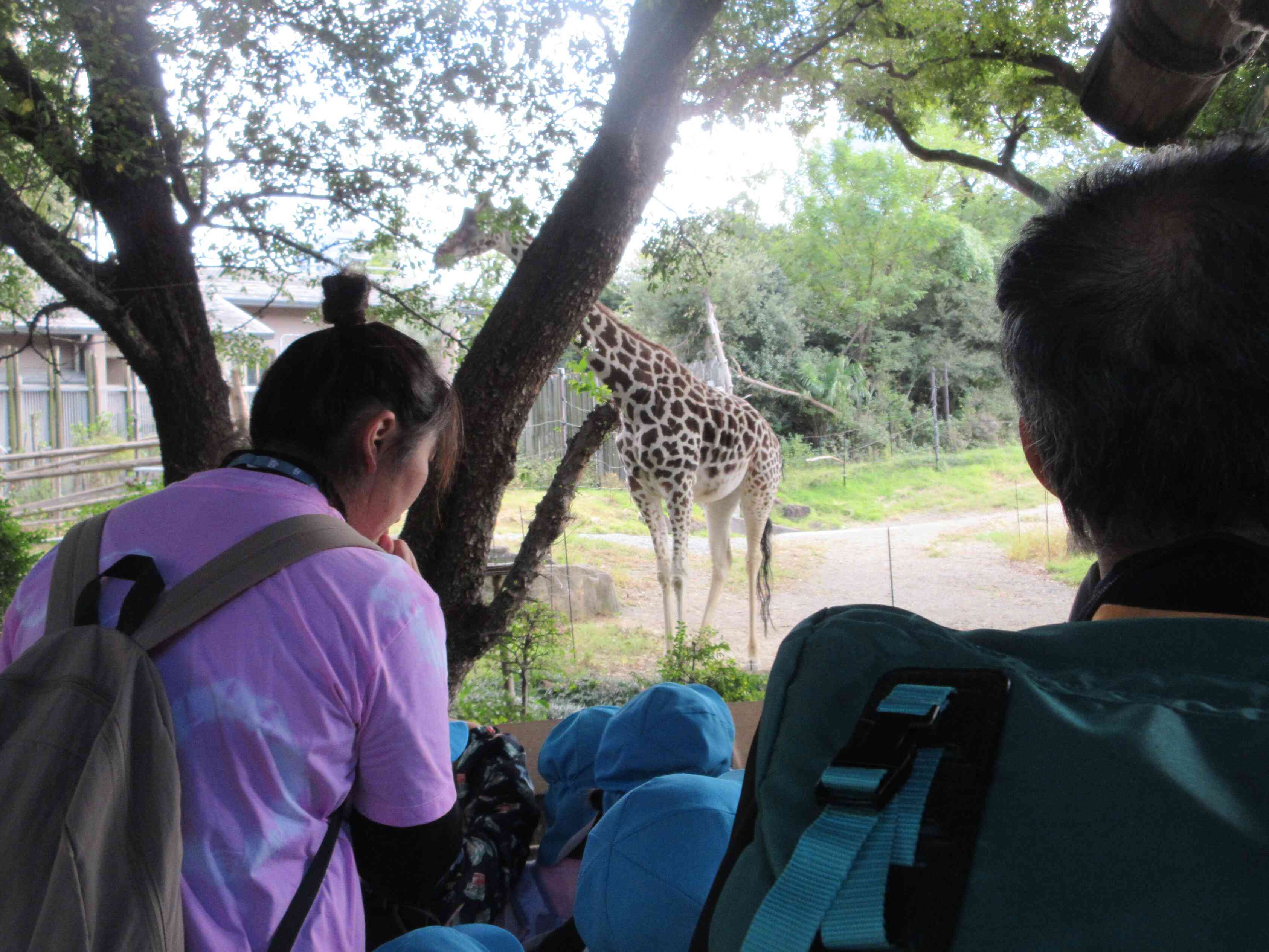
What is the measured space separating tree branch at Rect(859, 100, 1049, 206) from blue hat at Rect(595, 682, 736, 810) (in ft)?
11.3

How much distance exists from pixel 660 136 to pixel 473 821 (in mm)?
1590

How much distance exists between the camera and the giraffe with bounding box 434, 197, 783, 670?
14.1 ft

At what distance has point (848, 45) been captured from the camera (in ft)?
12.7

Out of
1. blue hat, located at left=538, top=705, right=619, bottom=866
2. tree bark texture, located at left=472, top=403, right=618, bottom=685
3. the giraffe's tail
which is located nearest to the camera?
blue hat, located at left=538, top=705, right=619, bottom=866

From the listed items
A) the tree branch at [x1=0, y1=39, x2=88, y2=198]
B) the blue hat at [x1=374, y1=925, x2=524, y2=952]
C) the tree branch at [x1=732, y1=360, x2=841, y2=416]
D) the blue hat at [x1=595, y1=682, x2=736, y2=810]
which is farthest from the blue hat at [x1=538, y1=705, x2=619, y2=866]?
the tree branch at [x1=732, y1=360, x2=841, y2=416]

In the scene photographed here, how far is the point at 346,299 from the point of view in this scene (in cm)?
127

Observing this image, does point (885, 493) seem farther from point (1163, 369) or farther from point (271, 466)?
point (1163, 369)

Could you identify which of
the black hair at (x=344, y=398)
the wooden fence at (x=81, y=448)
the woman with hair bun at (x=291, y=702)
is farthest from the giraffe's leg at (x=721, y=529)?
the woman with hair bun at (x=291, y=702)

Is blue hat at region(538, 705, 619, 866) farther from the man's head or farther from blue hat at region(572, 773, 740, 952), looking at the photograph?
the man's head

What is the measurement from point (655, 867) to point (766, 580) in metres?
4.25

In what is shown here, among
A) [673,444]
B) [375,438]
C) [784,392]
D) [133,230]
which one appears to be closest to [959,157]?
[673,444]

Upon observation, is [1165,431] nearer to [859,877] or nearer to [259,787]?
[859,877]

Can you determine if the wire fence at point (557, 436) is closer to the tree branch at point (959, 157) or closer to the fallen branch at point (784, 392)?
the fallen branch at point (784, 392)

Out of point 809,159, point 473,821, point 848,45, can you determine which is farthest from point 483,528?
point 809,159
